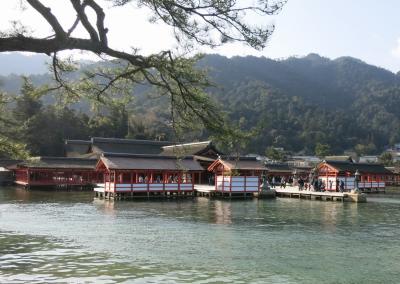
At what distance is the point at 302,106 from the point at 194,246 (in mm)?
141503

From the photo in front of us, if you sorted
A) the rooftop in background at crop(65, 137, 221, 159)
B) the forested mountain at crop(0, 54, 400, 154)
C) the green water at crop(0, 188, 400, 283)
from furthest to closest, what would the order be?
the forested mountain at crop(0, 54, 400, 154) < the rooftop in background at crop(65, 137, 221, 159) < the green water at crop(0, 188, 400, 283)

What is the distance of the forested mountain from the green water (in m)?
74.6

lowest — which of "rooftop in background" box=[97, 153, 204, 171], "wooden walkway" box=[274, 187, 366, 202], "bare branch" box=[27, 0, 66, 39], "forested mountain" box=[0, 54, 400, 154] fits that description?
"wooden walkway" box=[274, 187, 366, 202]

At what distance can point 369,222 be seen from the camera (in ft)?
86.8

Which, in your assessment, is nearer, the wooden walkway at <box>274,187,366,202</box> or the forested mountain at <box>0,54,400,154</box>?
the wooden walkway at <box>274,187,366,202</box>

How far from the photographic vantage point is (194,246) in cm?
1770

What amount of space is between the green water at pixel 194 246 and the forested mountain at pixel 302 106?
245 ft

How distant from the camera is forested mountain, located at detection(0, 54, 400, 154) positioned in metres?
138

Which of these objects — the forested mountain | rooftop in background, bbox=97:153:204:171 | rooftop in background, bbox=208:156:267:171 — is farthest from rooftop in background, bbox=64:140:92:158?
the forested mountain

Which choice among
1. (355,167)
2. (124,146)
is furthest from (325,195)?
(124,146)

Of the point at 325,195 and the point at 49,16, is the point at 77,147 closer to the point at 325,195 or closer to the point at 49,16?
the point at 325,195

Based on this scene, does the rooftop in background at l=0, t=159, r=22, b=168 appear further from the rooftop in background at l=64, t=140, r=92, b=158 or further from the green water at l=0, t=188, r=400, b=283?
the green water at l=0, t=188, r=400, b=283

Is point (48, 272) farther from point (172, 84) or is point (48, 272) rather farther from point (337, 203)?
point (337, 203)

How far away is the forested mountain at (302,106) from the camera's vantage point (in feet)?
452
